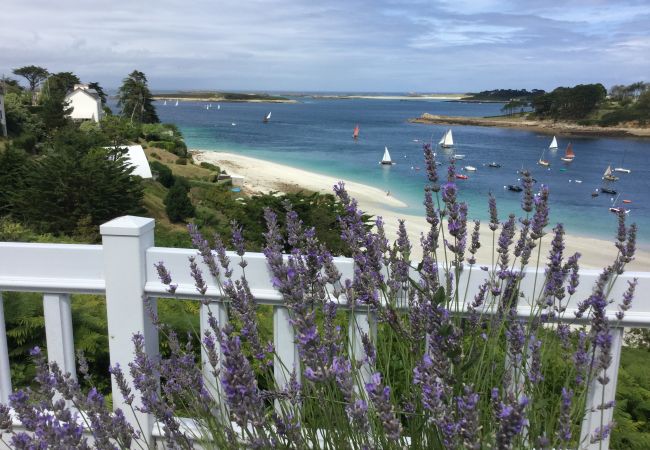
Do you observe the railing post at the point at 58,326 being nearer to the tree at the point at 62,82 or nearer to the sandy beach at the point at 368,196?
the sandy beach at the point at 368,196

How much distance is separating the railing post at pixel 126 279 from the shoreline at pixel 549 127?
8733cm

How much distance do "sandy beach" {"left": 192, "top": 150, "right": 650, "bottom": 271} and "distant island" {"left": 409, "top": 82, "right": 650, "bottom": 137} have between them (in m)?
56.6

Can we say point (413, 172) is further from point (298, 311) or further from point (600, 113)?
point (600, 113)

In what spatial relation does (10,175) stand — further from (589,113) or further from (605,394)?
(589,113)

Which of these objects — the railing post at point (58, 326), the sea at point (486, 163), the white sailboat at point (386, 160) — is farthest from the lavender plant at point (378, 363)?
the white sailboat at point (386, 160)

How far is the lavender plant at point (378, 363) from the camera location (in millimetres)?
954

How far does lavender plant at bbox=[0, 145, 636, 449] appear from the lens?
954 millimetres

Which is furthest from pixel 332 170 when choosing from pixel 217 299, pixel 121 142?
pixel 217 299

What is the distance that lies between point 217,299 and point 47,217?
50.9 ft

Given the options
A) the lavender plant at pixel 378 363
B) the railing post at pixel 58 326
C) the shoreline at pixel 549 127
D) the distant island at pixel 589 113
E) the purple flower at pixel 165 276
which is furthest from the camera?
the distant island at pixel 589 113

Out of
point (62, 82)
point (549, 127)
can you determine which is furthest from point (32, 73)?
point (549, 127)

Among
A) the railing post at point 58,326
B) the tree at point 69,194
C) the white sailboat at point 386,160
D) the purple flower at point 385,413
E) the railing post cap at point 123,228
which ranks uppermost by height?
the railing post cap at point 123,228

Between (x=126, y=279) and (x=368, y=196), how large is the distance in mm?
29415

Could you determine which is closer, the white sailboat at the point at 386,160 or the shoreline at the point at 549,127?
the white sailboat at the point at 386,160
